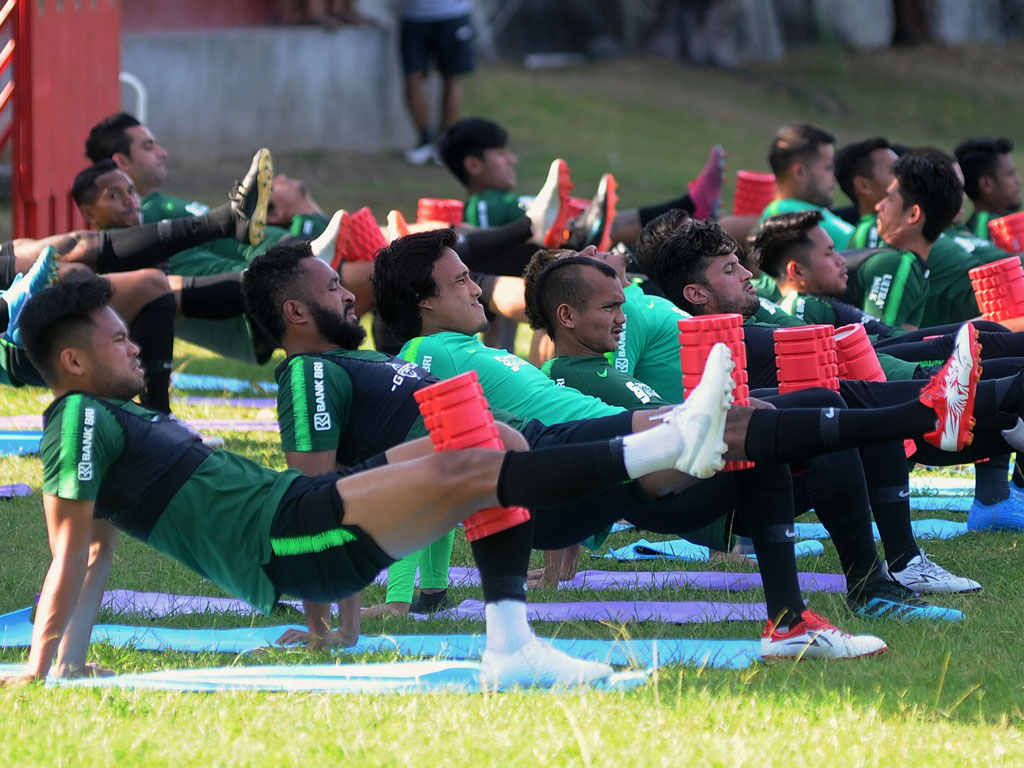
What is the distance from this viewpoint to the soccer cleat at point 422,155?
18.2 meters

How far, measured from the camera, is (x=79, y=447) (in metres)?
4.37

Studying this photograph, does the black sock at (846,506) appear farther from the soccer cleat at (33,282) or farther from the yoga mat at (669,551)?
the soccer cleat at (33,282)

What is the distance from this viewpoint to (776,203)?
9.48m

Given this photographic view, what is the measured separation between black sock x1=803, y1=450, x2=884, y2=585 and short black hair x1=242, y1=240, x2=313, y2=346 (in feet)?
6.12

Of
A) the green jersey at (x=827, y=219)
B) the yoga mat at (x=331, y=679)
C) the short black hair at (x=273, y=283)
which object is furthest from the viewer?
the green jersey at (x=827, y=219)

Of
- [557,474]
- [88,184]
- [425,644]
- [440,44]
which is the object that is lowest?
[440,44]

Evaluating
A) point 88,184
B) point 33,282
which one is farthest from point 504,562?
point 88,184

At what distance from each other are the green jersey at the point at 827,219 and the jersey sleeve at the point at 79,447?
5461 mm

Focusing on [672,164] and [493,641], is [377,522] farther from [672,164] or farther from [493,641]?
[672,164]

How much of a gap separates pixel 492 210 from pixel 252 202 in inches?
112

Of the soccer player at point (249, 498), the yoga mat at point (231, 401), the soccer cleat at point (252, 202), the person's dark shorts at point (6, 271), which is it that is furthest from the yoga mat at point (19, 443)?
the soccer player at point (249, 498)

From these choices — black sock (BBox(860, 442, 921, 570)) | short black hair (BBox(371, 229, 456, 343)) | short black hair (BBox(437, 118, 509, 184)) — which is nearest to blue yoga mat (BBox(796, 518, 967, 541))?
black sock (BBox(860, 442, 921, 570))

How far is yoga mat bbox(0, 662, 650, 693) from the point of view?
4309 millimetres

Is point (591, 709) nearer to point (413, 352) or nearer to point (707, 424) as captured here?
point (707, 424)
